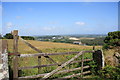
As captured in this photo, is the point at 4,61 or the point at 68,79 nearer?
the point at 4,61

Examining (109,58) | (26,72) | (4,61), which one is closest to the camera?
(4,61)

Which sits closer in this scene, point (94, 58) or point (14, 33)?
point (14, 33)

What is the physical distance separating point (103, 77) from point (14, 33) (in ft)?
14.5

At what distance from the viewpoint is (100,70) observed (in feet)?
22.6

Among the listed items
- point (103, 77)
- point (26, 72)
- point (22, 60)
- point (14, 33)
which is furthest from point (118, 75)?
point (22, 60)

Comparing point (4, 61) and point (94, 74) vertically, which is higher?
point (4, 61)

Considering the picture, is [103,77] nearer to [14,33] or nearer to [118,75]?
[118,75]

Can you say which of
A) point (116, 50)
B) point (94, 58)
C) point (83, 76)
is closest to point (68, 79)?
point (83, 76)

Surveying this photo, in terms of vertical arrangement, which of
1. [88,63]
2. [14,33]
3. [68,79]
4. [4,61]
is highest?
[14,33]

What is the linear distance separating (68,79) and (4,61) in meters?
3.18

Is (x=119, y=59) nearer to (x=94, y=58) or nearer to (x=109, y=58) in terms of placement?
(x=109, y=58)

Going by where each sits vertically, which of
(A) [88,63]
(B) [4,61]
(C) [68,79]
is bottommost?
(C) [68,79]

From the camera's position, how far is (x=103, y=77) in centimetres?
643

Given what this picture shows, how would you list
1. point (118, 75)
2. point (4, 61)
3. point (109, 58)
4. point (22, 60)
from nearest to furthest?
point (4, 61) → point (118, 75) → point (109, 58) → point (22, 60)
